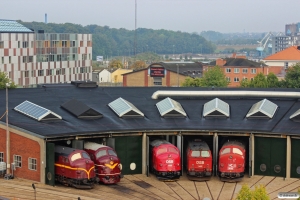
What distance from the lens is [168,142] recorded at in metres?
51.1

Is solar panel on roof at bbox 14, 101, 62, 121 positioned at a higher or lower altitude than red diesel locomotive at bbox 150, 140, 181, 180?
higher

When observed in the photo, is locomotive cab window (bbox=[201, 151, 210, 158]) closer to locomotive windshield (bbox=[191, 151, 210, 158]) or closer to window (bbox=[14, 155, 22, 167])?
locomotive windshield (bbox=[191, 151, 210, 158])

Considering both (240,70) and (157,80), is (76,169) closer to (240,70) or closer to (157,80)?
(157,80)

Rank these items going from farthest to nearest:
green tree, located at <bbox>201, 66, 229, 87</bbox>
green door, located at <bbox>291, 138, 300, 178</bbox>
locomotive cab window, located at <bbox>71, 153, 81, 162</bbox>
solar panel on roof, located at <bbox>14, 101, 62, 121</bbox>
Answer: green tree, located at <bbox>201, 66, 229, 87</bbox>, solar panel on roof, located at <bbox>14, 101, 62, 121</bbox>, green door, located at <bbox>291, 138, 300, 178</bbox>, locomotive cab window, located at <bbox>71, 153, 81, 162</bbox>

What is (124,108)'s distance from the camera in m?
53.8

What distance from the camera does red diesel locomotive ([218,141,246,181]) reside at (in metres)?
48.2

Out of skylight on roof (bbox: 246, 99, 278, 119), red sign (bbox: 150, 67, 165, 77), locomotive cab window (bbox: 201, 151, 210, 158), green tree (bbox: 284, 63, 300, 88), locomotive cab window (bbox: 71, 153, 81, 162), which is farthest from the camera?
red sign (bbox: 150, 67, 165, 77)

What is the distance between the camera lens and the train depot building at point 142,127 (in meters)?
47.5

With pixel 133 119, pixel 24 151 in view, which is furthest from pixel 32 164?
pixel 133 119

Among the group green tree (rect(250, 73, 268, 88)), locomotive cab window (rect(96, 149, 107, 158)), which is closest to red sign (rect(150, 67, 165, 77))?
green tree (rect(250, 73, 268, 88))

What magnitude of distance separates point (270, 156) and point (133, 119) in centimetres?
1095

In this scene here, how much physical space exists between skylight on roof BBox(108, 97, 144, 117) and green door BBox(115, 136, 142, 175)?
302 centimetres

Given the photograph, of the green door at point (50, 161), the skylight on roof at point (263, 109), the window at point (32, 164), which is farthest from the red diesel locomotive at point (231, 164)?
the window at point (32, 164)

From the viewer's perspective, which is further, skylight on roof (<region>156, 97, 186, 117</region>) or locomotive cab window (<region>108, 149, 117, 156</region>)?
skylight on roof (<region>156, 97, 186, 117</region>)
